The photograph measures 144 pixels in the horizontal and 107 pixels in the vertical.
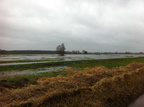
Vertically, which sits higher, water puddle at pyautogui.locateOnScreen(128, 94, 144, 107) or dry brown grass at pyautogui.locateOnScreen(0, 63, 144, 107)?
dry brown grass at pyautogui.locateOnScreen(0, 63, 144, 107)

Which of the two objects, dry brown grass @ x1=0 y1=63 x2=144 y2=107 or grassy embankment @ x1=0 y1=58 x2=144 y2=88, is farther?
grassy embankment @ x1=0 y1=58 x2=144 y2=88

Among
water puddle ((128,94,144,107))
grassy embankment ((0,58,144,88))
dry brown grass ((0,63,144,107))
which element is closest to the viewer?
dry brown grass ((0,63,144,107))

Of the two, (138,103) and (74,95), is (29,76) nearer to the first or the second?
(74,95)

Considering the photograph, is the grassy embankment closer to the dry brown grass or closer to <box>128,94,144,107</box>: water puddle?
the dry brown grass

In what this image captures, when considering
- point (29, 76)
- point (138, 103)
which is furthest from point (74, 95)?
point (29, 76)

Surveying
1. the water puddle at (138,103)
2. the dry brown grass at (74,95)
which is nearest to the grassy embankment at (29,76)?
the dry brown grass at (74,95)

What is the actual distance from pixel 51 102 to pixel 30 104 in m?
0.97

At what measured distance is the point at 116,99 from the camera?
773 cm

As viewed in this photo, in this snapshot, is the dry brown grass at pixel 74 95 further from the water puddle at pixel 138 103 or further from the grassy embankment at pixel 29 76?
the grassy embankment at pixel 29 76

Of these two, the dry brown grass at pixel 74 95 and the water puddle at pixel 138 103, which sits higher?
the dry brown grass at pixel 74 95

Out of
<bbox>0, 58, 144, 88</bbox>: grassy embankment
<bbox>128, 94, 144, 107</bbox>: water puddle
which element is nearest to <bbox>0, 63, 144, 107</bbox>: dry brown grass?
<bbox>128, 94, 144, 107</bbox>: water puddle

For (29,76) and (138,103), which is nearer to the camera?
(138,103)

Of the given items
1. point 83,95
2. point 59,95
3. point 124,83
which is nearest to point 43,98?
point 59,95

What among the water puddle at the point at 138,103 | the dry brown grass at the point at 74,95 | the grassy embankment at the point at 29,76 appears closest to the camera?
the dry brown grass at the point at 74,95
